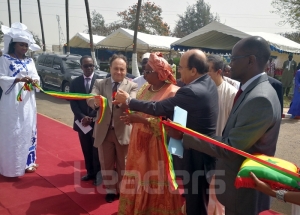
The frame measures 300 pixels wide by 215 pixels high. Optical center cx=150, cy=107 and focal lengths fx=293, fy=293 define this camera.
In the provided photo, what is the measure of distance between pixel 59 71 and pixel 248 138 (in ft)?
38.7

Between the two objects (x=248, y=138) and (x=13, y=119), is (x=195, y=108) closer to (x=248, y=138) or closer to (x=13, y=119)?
(x=248, y=138)

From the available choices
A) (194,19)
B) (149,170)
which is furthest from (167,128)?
(194,19)

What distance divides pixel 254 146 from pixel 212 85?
2.78 feet

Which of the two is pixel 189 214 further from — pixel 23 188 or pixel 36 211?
pixel 23 188

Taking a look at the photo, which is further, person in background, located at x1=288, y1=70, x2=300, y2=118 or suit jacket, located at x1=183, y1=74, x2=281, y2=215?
person in background, located at x1=288, y1=70, x2=300, y2=118

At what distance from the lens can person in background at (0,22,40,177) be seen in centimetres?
394

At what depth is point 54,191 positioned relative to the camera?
146 inches

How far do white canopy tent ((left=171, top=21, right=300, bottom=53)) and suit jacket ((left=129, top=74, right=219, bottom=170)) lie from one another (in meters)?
8.44

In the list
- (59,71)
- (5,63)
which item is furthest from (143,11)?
(5,63)

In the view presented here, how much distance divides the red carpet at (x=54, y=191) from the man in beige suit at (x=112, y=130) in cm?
26

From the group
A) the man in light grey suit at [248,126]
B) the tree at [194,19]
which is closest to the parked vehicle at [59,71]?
the man in light grey suit at [248,126]

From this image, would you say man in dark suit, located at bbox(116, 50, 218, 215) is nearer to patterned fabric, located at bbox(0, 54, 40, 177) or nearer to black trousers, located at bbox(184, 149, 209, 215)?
black trousers, located at bbox(184, 149, 209, 215)

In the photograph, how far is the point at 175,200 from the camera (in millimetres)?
2926

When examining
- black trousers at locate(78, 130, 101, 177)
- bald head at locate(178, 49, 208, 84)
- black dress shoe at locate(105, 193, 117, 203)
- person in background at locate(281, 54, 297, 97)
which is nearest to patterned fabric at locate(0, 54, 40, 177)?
black trousers at locate(78, 130, 101, 177)
